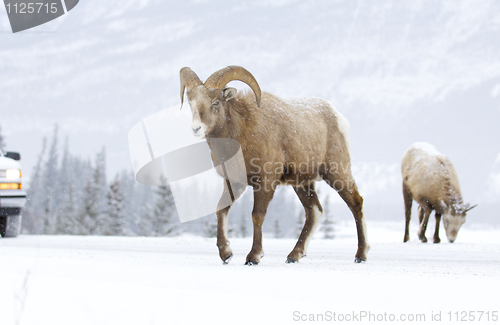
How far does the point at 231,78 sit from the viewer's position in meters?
5.64

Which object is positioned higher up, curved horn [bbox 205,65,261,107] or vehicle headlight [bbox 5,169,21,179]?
curved horn [bbox 205,65,261,107]

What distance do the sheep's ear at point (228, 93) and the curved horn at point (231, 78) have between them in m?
0.06

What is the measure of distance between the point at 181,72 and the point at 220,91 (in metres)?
0.70

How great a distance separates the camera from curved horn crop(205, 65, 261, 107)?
540 cm

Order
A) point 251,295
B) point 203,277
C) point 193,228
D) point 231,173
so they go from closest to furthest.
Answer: point 251,295 → point 203,277 → point 231,173 → point 193,228

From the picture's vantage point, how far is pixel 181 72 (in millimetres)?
5801

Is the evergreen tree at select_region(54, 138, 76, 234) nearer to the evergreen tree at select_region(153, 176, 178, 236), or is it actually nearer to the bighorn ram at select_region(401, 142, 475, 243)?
the evergreen tree at select_region(153, 176, 178, 236)

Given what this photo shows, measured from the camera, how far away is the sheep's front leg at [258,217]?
532 cm

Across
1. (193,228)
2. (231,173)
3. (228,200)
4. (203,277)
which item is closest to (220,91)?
(231,173)

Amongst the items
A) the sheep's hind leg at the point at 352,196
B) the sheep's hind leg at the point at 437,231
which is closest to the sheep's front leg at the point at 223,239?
the sheep's hind leg at the point at 352,196

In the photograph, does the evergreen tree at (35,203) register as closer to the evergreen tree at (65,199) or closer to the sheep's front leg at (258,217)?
the evergreen tree at (65,199)

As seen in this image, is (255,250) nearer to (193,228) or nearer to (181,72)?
(181,72)

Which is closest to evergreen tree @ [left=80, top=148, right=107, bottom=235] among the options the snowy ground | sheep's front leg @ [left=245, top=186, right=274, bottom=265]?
sheep's front leg @ [left=245, top=186, right=274, bottom=265]

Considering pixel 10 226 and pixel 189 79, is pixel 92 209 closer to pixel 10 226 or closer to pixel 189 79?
pixel 10 226
